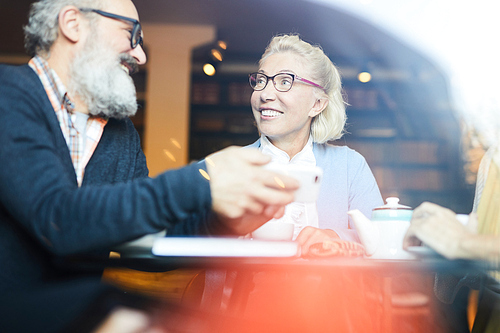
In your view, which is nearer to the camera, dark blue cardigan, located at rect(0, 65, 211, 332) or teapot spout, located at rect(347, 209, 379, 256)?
dark blue cardigan, located at rect(0, 65, 211, 332)

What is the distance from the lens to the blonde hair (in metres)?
1.57

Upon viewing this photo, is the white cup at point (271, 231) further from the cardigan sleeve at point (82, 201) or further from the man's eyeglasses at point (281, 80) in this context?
the man's eyeglasses at point (281, 80)

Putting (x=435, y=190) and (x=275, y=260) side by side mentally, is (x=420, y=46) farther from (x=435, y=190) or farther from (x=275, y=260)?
(x=275, y=260)

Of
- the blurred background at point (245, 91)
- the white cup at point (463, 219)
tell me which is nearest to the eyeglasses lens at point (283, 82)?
the white cup at point (463, 219)

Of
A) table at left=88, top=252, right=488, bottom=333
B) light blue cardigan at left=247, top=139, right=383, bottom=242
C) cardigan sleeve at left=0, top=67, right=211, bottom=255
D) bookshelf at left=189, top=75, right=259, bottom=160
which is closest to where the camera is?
cardigan sleeve at left=0, top=67, right=211, bottom=255

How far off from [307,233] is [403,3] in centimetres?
154

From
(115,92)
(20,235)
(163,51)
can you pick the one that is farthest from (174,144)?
(20,235)

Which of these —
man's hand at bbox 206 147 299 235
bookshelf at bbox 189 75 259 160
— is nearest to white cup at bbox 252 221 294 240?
man's hand at bbox 206 147 299 235

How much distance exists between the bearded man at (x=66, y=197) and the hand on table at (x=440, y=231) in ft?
0.97

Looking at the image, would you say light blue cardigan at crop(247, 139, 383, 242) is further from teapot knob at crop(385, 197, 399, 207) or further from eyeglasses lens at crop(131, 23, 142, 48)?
eyeglasses lens at crop(131, 23, 142, 48)

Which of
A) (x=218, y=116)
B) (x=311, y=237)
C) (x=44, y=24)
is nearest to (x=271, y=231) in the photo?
(x=311, y=237)

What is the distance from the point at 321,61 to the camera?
62.1 inches

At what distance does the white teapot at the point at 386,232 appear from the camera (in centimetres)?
83

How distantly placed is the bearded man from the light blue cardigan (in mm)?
710
